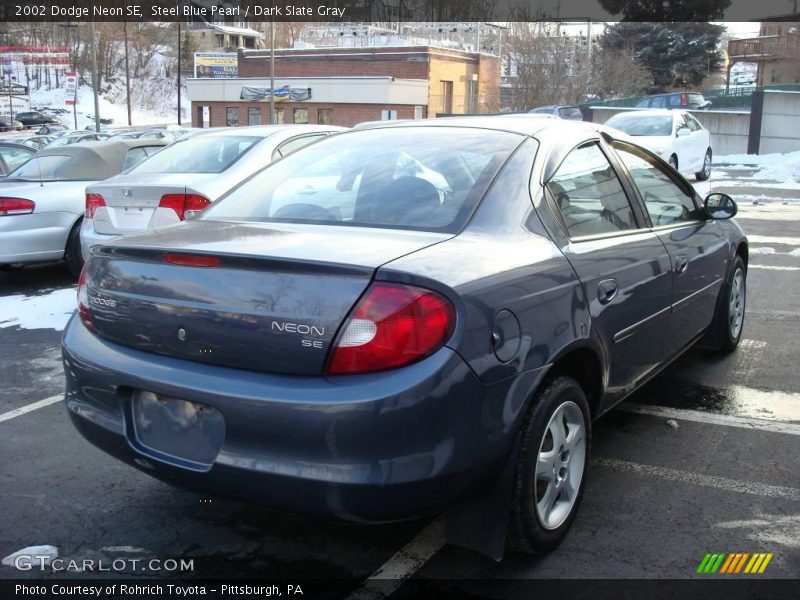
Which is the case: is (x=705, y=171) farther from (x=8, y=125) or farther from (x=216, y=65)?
(x=216, y=65)

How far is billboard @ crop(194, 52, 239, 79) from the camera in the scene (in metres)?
74.0

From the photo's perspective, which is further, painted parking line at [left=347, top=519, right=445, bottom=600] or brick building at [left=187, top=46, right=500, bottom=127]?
brick building at [left=187, top=46, right=500, bottom=127]

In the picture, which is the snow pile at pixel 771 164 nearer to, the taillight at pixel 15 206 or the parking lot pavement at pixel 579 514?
the parking lot pavement at pixel 579 514

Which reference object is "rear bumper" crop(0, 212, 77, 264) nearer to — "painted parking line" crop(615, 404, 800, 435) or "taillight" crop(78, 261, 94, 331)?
"taillight" crop(78, 261, 94, 331)

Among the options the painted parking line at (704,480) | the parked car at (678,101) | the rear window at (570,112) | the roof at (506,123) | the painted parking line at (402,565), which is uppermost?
the parked car at (678,101)

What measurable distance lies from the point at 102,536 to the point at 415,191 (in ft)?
6.15

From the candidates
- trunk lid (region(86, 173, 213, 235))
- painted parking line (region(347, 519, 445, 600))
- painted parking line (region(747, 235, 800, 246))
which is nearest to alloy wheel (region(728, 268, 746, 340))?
painted parking line (region(347, 519, 445, 600))

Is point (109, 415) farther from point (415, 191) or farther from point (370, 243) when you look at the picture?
point (415, 191)

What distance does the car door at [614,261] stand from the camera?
3.29 metres

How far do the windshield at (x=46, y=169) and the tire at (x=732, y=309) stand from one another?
6950mm

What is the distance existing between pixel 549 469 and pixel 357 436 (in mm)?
918

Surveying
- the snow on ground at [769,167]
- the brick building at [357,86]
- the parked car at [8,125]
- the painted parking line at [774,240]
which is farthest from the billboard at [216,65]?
the painted parking line at [774,240]

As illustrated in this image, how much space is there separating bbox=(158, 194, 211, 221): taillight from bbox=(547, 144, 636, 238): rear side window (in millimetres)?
3587

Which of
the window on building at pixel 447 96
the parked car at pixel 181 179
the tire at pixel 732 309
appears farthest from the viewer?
the window on building at pixel 447 96
